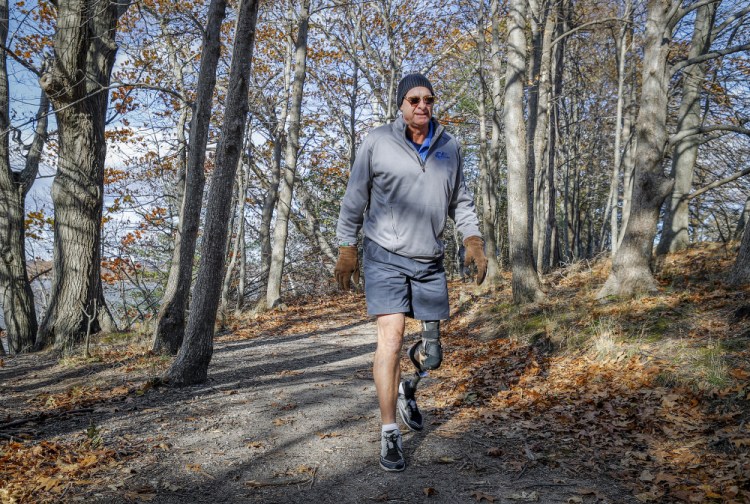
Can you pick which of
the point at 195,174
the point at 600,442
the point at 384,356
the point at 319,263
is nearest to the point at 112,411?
the point at 384,356

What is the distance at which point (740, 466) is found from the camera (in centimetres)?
274

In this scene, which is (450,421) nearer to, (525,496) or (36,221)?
(525,496)

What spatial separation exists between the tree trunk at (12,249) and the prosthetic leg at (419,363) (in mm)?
9010

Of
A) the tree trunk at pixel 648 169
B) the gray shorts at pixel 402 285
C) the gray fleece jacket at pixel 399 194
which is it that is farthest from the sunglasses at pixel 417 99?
the tree trunk at pixel 648 169

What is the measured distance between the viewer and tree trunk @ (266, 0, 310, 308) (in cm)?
1220

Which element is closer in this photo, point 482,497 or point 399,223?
point 482,497

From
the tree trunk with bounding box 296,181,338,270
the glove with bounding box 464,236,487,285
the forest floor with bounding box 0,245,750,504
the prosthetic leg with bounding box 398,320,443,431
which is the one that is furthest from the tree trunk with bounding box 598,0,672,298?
the tree trunk with bounding box 296,181,338,270

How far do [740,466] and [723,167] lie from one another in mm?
14614

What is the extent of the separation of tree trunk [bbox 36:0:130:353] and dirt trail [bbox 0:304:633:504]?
9.37 ft

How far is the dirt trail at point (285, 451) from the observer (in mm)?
2699

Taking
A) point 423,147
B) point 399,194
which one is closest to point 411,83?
point 423,147

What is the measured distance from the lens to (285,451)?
10.8 feet

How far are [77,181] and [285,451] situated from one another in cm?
715

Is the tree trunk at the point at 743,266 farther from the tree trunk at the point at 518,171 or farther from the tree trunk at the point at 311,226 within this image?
the tree trunk at the point at 311,226
